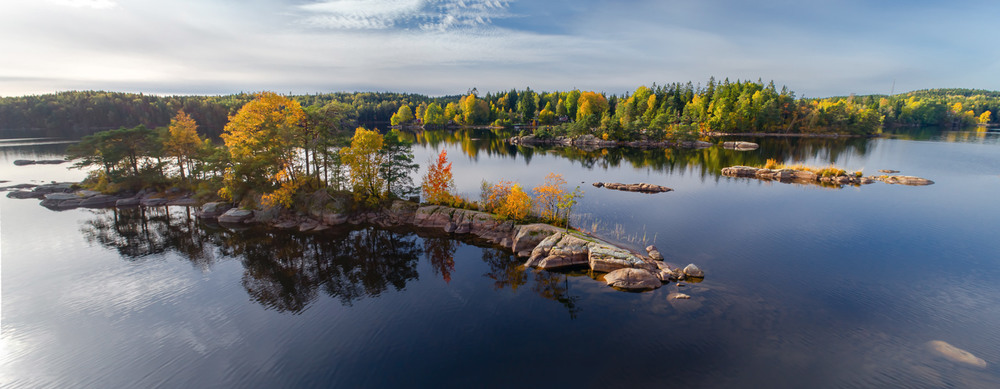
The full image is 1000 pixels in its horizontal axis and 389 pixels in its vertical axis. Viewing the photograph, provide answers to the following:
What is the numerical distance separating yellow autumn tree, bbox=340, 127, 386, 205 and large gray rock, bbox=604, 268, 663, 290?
28137 mm

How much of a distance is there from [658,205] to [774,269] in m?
18.4

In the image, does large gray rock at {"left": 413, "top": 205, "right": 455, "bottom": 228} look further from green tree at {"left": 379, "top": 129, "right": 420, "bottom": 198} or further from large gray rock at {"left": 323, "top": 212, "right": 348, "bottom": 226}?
large gray rock at {"left": 323, "top": 212, "right": 348, "bottom": 226}

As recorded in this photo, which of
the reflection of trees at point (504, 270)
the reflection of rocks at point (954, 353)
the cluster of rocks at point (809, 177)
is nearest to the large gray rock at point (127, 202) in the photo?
the reflection of trees at point (504, 270)

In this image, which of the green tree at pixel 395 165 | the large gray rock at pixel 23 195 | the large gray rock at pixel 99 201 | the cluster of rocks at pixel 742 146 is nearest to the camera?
the green tree at pixel 395 165

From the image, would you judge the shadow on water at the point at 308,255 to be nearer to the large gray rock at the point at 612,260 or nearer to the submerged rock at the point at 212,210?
the submerged rock at the point at 212,210

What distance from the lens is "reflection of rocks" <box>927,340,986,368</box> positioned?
19047mm

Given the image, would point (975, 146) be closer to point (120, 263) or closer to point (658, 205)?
point (658, 205)

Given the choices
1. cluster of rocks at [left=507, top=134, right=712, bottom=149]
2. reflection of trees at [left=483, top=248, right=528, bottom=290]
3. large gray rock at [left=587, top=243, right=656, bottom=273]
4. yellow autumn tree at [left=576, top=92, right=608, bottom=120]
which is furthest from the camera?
yellow autumn tree at [left=576, top=92, right=608, bottom=120]

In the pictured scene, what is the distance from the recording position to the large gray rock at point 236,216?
142 ft


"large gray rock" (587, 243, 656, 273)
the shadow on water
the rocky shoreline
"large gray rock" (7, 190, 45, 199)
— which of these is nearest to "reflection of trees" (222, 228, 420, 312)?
the shadow on water

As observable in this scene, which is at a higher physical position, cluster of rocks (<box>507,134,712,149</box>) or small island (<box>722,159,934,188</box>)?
cluster of rocks (<box>507,134,712,149</box>)

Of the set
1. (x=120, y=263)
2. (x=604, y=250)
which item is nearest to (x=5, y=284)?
(x=120, y=263)

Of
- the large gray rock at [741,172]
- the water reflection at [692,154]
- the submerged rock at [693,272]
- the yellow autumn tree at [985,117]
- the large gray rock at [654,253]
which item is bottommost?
the submerged rock at [693,272]

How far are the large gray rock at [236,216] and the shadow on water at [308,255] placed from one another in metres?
1.24
